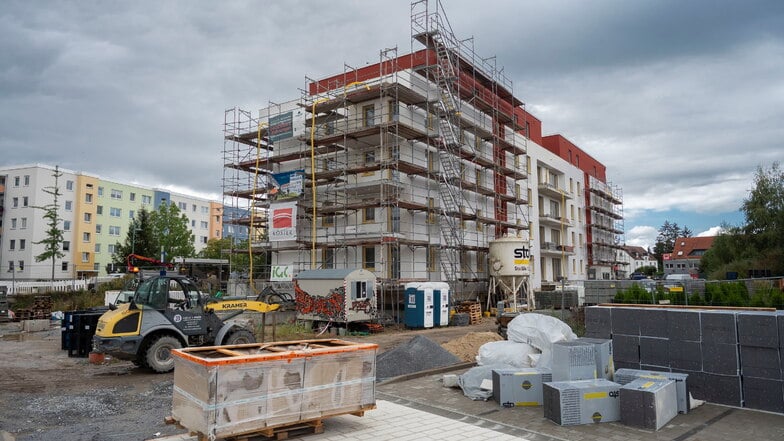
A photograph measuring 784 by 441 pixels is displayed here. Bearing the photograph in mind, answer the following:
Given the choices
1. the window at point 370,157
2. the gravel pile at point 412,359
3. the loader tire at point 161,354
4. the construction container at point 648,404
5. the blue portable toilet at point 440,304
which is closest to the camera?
the construction container at point 648,404

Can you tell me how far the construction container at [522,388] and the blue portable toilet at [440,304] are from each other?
14300mm

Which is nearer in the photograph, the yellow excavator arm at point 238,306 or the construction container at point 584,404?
the construction container at point 584,404

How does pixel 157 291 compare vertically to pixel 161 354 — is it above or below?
above

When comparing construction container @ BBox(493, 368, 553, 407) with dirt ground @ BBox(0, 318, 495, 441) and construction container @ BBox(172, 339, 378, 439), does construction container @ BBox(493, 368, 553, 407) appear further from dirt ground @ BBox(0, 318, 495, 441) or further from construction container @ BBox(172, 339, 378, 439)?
dirt ground @ BBox(0, 318, 495, 441)

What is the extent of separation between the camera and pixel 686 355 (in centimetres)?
890

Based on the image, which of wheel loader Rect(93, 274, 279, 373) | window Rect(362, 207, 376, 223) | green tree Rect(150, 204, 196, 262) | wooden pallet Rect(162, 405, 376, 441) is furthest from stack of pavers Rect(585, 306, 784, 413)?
green tree Rect(150, 204, 196, 262)

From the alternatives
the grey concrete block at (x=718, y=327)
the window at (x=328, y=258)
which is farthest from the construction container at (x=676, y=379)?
the window at (x=328, y=258)

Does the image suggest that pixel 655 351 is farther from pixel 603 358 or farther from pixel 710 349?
pixel 603 358

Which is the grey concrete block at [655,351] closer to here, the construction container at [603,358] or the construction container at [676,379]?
the construction container at [603,358]

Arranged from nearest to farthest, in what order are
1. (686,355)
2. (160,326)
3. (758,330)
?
(758,330)
(686,355)
(160,326)

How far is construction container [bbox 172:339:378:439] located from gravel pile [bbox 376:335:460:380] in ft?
13.0

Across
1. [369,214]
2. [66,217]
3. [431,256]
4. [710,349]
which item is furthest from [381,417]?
[66,217]

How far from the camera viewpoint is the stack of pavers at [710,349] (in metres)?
7.97

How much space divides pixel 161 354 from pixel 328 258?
15.3 meters
